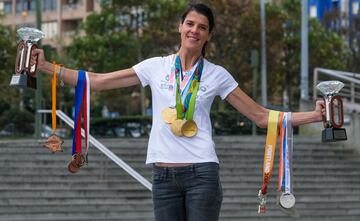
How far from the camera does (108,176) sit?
1227 centimetres

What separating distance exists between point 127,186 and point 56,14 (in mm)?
63362

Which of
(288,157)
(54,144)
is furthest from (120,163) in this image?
(54,144)

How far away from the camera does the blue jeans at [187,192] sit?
3.71 m

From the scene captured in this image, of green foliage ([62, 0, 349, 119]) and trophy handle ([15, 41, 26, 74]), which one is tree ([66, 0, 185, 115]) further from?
trophy handle ([15, 41, 26, 74])

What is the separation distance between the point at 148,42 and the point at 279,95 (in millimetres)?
8519

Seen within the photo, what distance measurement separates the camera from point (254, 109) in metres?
4.02

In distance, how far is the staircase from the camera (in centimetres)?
1098

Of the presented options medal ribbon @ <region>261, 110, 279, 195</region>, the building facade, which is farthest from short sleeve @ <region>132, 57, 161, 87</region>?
the building facade

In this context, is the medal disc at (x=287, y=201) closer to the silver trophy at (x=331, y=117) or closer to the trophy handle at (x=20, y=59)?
the silver trophy at (x=331, y=117)

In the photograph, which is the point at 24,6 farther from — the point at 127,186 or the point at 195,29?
the point at 195,29

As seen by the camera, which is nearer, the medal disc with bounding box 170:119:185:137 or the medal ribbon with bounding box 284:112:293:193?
the medal disc with bounding box 170:119:185:137

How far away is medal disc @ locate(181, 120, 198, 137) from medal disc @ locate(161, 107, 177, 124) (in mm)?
62

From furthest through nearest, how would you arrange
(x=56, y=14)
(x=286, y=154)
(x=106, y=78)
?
(x=56, y=14) < (x=286, y=154) < (x=106, y=78)

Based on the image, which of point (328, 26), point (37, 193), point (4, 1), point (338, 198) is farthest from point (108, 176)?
point (4, 1)
